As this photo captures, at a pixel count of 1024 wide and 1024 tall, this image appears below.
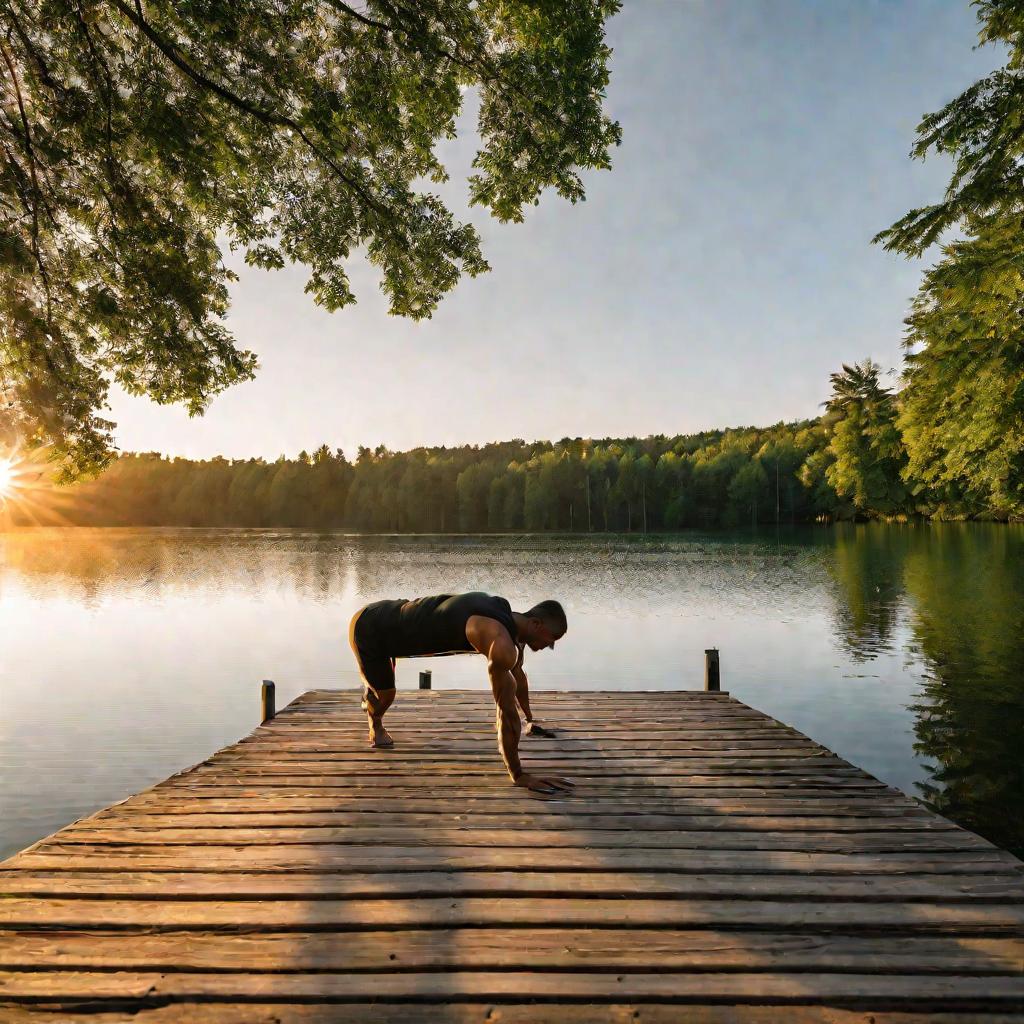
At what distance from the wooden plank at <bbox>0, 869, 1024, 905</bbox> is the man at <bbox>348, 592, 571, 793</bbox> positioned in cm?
126

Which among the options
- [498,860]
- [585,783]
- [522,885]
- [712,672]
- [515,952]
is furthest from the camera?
[712,672]

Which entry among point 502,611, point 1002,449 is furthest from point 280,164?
point 1002,449

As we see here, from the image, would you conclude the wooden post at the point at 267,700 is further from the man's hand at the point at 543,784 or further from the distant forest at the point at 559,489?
the distant forest at the point at 559,489

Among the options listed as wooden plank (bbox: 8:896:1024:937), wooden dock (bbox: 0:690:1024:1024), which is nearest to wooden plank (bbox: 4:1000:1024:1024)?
wooden dock (bbox: 0:690:1024:1024)

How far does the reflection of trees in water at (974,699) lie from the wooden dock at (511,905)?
167 inches

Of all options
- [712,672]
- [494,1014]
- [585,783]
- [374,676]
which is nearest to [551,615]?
[585,783]

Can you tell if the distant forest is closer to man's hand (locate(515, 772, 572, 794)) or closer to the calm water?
the calm water

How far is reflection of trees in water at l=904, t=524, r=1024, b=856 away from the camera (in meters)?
8.30

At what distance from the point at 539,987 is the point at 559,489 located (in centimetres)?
10635

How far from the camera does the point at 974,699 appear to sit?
12.7m

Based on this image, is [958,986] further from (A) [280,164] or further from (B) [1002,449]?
(B) [1002,449]

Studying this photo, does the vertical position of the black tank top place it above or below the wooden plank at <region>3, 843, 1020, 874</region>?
above

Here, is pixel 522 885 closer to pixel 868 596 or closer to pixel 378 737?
pixel 378 737

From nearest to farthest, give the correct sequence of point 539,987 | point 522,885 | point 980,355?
point 539,987, point 522,885, point 980,355
